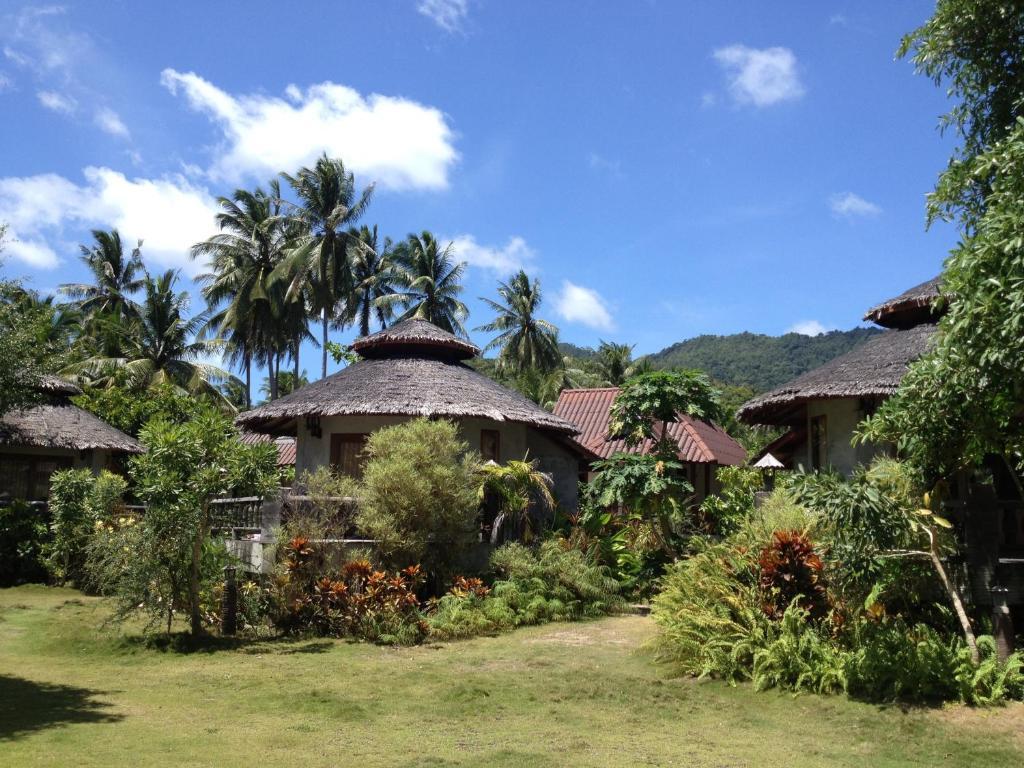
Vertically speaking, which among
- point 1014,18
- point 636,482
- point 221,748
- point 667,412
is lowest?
point 221,748

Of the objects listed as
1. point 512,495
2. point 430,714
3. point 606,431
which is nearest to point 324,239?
point 606,431

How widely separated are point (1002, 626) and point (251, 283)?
107 ft

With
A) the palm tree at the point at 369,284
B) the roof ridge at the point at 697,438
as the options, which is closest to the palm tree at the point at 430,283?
the palm tree at the point at 369,284

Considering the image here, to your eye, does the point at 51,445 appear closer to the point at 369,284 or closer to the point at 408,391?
the point at 408,391

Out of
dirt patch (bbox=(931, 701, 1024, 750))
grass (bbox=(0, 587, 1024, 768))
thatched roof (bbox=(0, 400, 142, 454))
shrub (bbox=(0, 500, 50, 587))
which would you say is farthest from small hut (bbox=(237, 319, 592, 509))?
dirt patch (bbox=(931, 701, 1024, 750))

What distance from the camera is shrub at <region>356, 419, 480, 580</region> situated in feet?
42.5

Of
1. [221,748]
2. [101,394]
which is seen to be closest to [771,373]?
[101,394]

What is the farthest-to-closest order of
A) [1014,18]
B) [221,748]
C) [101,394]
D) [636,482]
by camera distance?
1. [101,394]
2. [636,482]
3. [1014,18]
4. [221,748]

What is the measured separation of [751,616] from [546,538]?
6.18m

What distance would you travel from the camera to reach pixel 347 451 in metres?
17.4

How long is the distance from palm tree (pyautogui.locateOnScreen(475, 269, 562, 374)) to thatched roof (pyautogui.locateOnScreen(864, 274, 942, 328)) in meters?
28.6

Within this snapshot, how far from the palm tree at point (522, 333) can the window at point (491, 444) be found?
83.7ft

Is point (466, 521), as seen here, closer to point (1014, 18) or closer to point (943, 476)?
point (943, 476)

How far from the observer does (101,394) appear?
2584 cm
